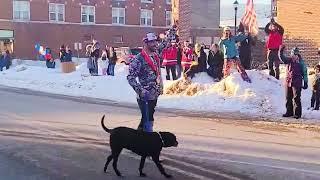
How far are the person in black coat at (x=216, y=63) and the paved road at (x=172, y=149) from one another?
4.37 metres

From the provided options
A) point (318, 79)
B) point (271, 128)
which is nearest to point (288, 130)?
point (271, 128)

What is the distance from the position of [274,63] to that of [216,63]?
6.18ft

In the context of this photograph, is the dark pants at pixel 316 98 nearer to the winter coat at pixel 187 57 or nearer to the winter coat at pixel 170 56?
the winter coat at pixel 187 57

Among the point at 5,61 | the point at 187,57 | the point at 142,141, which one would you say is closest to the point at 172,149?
the point at 142,141

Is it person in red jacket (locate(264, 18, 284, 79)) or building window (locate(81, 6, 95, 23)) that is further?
building window (locate(81, 6, 95, 23))

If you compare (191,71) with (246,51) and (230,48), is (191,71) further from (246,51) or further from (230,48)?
(230,48)

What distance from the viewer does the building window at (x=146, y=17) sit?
61.0 m

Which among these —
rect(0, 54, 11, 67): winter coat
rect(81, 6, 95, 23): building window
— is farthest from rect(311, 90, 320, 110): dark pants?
rect(81, 6, 95, 23): building window

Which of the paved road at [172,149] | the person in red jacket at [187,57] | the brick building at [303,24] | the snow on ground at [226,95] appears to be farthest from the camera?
the brick building at [303,24]

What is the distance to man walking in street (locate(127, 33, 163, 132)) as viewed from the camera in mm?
8234

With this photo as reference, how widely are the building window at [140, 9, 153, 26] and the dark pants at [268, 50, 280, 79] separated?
4359 centimetres

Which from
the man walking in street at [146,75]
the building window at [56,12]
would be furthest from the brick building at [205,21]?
the man walking in street at [146,75]

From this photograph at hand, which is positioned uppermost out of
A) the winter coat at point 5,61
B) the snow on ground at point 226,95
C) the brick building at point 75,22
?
the brick building at point 75,22

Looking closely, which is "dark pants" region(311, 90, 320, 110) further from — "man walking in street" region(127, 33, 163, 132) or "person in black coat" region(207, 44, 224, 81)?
"man walking in street" region(127, 33, 163, 132)
